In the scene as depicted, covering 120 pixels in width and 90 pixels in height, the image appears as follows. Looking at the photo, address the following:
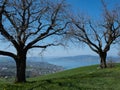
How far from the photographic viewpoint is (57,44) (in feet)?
71.2

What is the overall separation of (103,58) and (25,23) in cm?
2053

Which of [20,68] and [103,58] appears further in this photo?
[103,58]

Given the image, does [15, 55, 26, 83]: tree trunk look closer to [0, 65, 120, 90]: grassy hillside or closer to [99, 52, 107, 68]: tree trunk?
[0, 65, 120, 90]: grassy hillside

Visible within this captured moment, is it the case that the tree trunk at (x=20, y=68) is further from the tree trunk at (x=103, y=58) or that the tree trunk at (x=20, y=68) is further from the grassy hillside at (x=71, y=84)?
the tree trunk at (x=103, y=58)

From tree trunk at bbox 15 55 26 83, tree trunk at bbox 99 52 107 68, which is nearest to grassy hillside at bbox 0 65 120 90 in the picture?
tree trunk at bbox 15 55 26 83

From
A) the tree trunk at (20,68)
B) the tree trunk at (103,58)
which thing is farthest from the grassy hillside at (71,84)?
the tree trunk at (103,58)

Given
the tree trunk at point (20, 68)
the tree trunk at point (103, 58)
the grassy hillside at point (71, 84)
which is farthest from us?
the tree trunk at point (103, 58)

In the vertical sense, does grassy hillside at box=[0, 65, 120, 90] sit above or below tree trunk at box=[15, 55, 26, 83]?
below

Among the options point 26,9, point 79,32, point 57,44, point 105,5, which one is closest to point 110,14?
point 105,5

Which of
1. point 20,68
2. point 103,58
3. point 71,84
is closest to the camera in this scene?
point 71,84

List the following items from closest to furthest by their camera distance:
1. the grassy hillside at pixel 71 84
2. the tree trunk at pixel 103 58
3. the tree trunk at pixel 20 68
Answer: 1. the grassy hillside at pixel 71 84
2. the tree trunk at pixel 20 68
3. the tree trunk at pixel 103 58

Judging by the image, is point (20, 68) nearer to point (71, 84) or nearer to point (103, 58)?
point (71, 84)

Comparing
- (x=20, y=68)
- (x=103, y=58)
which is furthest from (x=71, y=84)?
(x=103, y=58)

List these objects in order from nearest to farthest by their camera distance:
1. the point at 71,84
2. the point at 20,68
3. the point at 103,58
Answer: the point at 71,84, the point at 20,68, the point at 103,58
